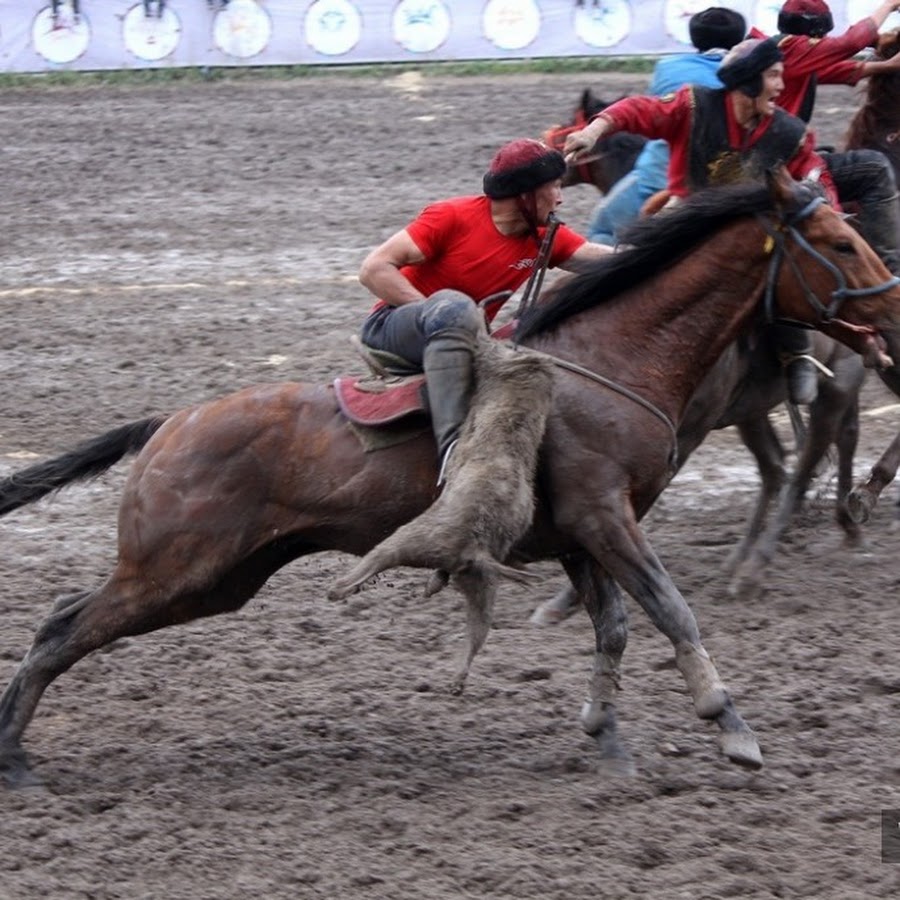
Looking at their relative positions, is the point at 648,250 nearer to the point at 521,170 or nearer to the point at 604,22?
the point at 521,170

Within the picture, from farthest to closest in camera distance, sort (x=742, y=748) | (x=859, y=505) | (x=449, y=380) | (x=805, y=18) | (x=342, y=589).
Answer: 1. (x=805, y=18)
2. (x=859, y=505)
3. (x=449, y=380)
4. (x=742, y=748)
5. (x=342, y=589)

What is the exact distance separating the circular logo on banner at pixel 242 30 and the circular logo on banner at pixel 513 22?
2.56 metres

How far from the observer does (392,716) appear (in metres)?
6.16

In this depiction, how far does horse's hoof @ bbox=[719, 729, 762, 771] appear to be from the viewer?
207 inches

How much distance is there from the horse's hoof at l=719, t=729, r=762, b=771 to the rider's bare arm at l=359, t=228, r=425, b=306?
174 centimetres

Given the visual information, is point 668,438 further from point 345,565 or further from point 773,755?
point 345,565

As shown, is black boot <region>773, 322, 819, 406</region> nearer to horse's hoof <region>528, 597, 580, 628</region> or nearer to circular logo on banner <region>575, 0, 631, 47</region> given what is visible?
horse's hoof <region>528, 597, 580, 628</region>

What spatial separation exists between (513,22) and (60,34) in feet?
17.3

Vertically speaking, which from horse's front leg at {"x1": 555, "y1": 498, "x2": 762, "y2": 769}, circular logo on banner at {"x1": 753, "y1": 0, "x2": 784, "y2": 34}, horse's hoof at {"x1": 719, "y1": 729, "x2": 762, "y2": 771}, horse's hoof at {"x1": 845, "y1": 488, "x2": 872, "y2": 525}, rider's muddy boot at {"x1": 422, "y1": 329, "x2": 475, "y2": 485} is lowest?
horse's hoof at {"x1": 845, "y1": 488, "x2": 872, "y2": 525}

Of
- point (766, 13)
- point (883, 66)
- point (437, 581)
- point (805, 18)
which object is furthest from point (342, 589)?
point (766, 13)

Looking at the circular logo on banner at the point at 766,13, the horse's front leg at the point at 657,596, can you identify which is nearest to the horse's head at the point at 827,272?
the horse's front leg at the point at 657,596

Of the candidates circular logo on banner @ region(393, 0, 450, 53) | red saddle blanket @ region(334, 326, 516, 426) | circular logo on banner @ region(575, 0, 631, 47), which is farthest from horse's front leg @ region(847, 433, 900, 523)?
circular logo on banner @ region(393, 0, 450, 53)

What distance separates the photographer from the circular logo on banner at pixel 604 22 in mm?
19859

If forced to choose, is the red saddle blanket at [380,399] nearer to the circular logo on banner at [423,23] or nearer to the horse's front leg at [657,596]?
the horse's front leg at [657,596]
